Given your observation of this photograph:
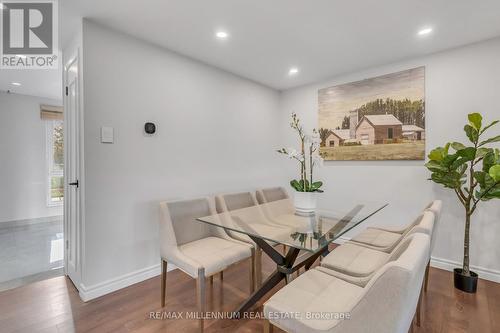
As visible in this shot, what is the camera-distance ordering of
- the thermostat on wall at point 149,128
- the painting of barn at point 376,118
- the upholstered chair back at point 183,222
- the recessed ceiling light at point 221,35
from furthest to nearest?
the painting of barn at point 376,118, the thermostat on wall at point 149,128, the recessed ceiling light at point 221,35, the upholstered chair back at point 183,222

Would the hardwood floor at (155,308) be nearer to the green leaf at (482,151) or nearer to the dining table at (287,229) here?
the dining table at (287,229)

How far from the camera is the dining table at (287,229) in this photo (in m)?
1.57

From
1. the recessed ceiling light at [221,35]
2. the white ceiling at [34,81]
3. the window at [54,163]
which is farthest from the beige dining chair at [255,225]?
the window at [54,163]

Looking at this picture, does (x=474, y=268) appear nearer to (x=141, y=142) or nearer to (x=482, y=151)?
(x=482, y=151)

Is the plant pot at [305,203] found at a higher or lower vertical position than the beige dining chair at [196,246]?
higher

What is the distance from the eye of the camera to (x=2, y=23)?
81.0 inches

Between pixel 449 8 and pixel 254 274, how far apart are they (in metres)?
2.81

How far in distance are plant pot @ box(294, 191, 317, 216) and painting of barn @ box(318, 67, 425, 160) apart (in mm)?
1513

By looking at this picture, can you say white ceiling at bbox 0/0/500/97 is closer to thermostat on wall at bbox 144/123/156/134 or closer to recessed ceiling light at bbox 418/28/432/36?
recessed ceiling light at bbox 418/28/432/36

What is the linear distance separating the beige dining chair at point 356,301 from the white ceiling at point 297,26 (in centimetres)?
188

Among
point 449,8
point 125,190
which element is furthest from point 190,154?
point 449,8

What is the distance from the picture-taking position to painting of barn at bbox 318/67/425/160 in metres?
2.86

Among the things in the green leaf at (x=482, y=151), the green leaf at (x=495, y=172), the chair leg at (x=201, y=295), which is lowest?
the chair leg at (x=201, y=295)

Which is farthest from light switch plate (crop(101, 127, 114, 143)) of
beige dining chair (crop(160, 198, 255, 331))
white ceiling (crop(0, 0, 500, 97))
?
white ceiling (crop(0, 0, 500, 97))
